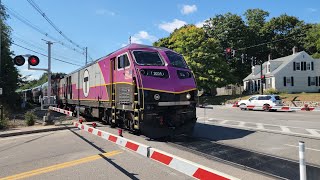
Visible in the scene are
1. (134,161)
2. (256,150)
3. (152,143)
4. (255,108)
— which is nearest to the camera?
(134,161)

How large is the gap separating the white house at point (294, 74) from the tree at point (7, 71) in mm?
38934

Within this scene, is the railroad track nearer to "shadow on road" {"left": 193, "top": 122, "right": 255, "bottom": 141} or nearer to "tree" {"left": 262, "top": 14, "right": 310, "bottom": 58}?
"shadow on road" {"left": 193, "top": 122, "right": 255, "bottom": 141}

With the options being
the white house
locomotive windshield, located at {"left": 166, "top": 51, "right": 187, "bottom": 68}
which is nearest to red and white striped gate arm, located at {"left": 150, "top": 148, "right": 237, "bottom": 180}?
locomotive windshield, located at {"left": 166, "top": 51, "right": 187, "bottom": 68}

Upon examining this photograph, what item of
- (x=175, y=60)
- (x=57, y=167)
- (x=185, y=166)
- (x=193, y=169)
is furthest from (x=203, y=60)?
(x=193, y=169)

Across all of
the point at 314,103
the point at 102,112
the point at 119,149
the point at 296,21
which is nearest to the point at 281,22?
the point at 296,21

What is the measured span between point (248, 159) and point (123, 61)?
22.6ft

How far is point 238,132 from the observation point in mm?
14672

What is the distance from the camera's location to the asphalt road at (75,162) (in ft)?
25.5

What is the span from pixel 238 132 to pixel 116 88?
18.1ft

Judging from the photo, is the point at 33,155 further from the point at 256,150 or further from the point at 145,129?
the point at 256,150

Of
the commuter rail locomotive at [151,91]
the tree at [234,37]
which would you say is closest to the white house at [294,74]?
the tree at [234,37]

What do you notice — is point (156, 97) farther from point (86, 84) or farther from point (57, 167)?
point (86, 84)

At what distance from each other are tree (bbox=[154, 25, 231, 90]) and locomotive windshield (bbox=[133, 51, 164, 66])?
40.4 meters

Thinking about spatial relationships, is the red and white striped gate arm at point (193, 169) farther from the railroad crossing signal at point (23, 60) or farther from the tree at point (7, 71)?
the tree at point (7, 71)
